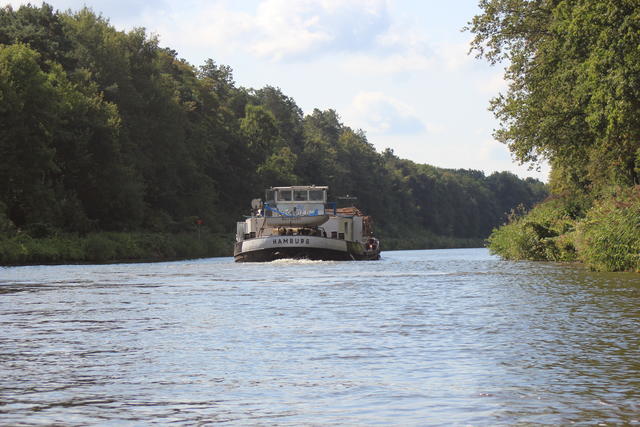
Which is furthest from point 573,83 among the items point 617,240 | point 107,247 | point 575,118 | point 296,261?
point 107,247

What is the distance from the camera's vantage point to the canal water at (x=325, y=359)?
8.79 meters

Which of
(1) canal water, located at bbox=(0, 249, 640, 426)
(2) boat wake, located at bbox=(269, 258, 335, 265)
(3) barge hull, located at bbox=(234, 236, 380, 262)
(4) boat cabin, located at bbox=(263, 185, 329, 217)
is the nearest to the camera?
(1) canal water, located at bbox=(0, 249, 640, 426)

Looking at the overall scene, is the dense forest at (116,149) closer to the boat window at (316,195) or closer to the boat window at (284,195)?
the boat window at (284,195)

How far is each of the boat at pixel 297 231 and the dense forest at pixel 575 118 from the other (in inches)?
339

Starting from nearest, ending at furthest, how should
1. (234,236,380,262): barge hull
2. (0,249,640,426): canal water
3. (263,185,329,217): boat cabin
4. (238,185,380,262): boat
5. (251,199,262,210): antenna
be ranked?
(0,249,640,426): canal water
(234,236,380,262): barge hull
(238,185,380,262): boat
(251,199,262,210): antenna
(263,185,329,217): boat cabin

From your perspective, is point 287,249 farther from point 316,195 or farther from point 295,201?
point 316,195

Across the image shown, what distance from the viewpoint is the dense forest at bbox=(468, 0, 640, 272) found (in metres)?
32.0

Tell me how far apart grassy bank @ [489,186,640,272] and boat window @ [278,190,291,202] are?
483 inches

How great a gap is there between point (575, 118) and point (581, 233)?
532 cm

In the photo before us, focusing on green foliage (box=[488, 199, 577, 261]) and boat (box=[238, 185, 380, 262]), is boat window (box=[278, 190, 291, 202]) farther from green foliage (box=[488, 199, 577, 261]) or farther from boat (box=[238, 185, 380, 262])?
green foliage (box=[488, 199, 577, 261])

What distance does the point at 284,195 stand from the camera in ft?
189

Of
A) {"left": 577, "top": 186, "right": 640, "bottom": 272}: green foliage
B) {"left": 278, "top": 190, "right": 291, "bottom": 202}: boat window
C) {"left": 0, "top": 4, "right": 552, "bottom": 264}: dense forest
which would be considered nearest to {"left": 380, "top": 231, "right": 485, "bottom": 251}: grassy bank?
{"left": 0, "top": 4, "right": 552, "bottom": 264}: dense forest

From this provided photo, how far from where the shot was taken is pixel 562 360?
11664 mm

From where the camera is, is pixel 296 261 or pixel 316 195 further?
pixel 316 195
